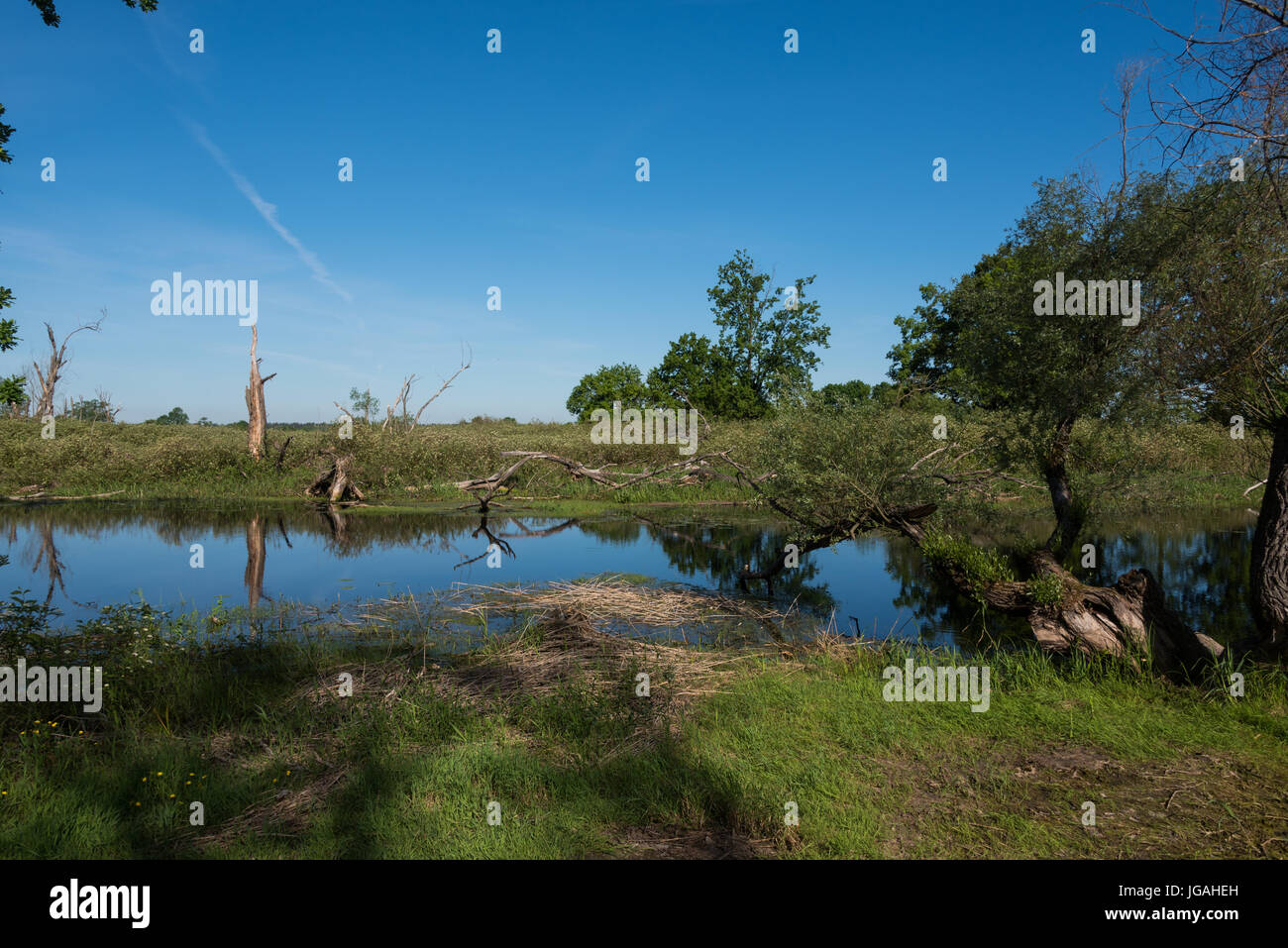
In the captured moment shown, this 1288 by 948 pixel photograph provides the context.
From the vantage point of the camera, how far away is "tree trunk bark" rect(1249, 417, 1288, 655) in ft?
22.3

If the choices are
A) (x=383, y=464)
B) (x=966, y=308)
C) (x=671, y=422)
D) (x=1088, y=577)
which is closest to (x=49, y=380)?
(x=383, y=464)

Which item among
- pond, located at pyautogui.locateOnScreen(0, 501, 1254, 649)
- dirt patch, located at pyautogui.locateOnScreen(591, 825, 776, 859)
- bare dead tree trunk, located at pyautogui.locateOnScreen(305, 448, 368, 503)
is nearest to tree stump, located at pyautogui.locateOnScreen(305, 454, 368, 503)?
bare dead tree trunk, located at pyautogui.locateOnScreen(305, 448, 368, 503)

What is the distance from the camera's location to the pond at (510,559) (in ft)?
40.4

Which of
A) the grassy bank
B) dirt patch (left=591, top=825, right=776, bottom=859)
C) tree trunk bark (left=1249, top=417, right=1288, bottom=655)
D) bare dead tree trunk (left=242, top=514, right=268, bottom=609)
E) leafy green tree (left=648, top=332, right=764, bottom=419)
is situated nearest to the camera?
dirt patch (left=591, top=825, right=776, bottom=859)

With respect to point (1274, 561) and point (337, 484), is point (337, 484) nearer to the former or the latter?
point (337, 484)

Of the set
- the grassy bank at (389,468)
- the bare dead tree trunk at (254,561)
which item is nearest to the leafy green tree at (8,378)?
the bare dead tree trunk at (254,561)

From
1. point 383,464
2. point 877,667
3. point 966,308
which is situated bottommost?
point 877,667

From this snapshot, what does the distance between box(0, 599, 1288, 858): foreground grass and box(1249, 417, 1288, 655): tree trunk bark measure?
0.52 m

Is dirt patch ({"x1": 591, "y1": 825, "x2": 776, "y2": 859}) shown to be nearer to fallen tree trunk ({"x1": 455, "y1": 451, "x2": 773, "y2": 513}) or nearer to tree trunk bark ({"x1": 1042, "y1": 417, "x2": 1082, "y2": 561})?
tree trunk bark ({"x1": 1042, "y1": 417, "x2": 1082, "y2": 561})

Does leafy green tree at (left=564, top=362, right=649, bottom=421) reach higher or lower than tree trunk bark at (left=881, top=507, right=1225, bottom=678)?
higher

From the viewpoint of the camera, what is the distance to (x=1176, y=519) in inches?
893

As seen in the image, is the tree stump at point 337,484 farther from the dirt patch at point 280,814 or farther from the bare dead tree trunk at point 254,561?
the dirt patch at point 280,814
